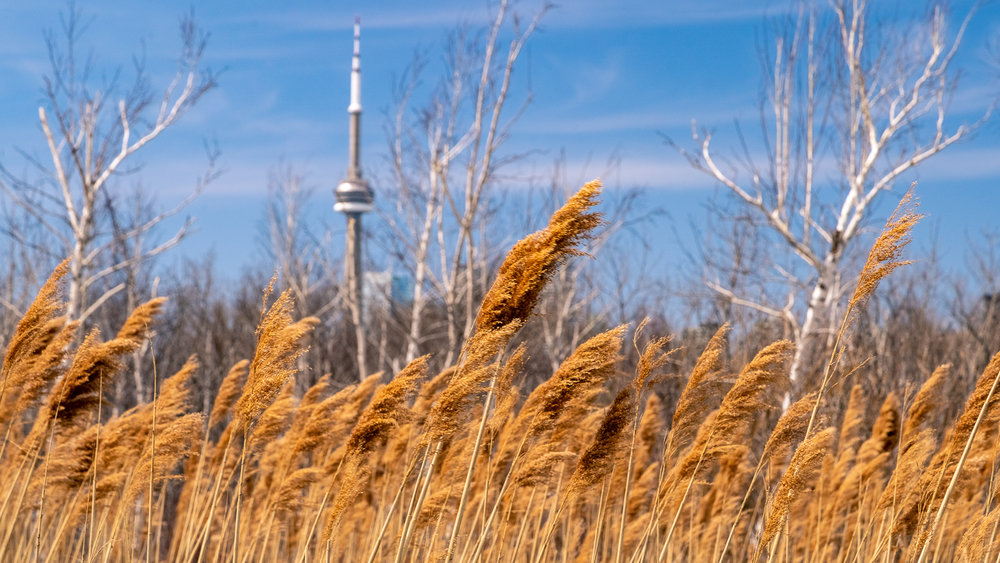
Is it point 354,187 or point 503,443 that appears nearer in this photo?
point 503,443

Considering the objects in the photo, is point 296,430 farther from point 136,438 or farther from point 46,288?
point 46,288

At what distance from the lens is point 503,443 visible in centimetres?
526

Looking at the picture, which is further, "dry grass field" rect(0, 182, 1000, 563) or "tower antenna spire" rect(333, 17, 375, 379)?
"tower antenna spire" rect(333, 17, 375, 379)

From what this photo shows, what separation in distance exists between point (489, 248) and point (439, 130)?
9.81 ft

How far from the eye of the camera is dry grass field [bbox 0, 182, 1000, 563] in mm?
3621

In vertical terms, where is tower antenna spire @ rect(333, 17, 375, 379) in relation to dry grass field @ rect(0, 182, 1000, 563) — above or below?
above

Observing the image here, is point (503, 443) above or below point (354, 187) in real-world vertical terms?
below

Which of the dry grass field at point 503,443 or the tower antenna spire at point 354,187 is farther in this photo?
the tower antenna spire at point 354,187

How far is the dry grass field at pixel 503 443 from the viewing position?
362cm

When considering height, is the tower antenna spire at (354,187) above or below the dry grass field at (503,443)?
above

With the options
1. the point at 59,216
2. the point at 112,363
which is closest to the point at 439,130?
the point at 59,216

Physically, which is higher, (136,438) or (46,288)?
(46,288)

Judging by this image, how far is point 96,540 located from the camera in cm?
483

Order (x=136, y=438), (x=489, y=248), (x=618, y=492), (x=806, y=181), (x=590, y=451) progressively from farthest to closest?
(x=489, y=248), (x=806, y=181), (x=618, y=492), (x=136, y=438), (x=590, y=451)
